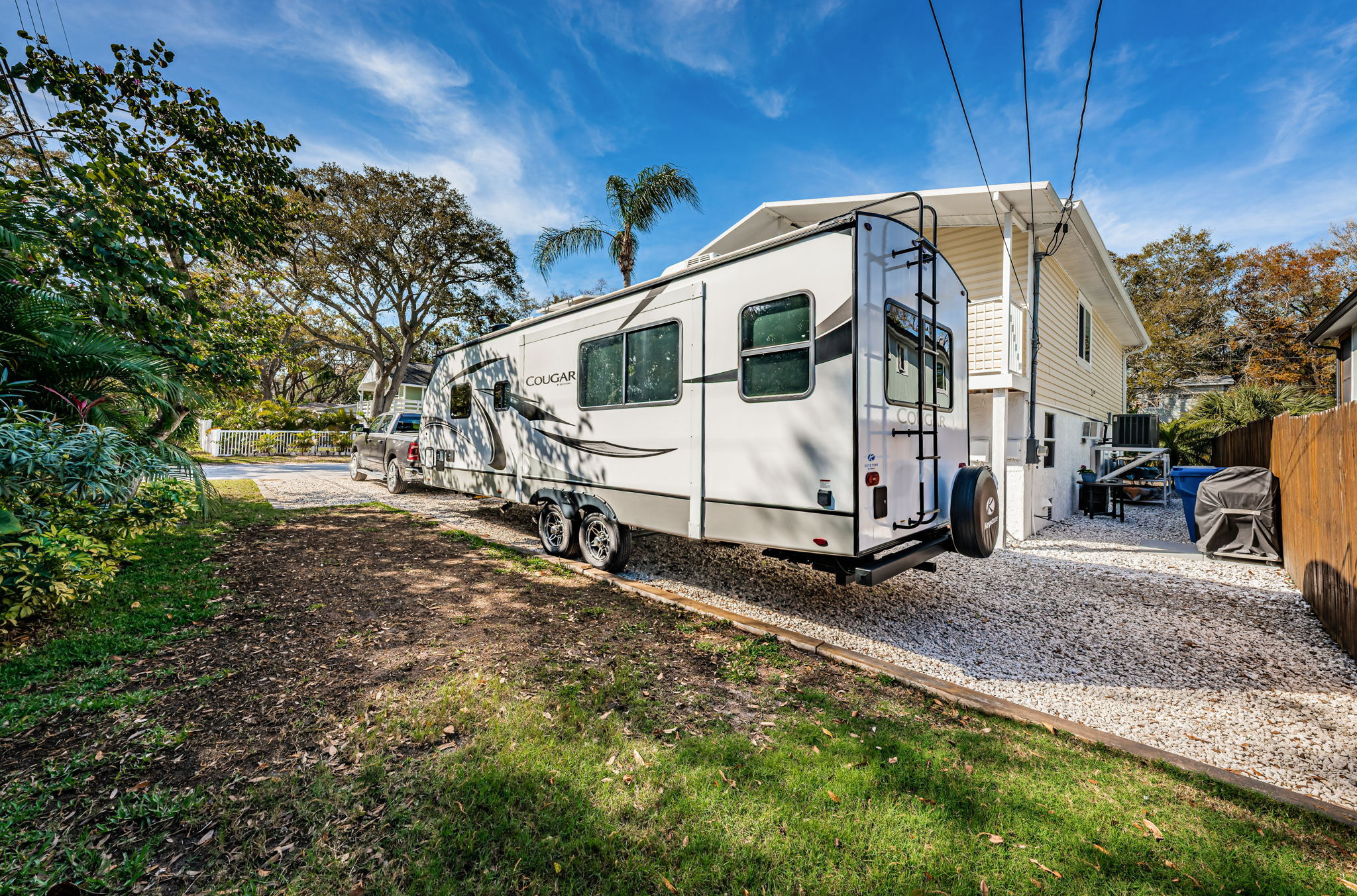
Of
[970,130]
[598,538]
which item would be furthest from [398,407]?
[970,130]

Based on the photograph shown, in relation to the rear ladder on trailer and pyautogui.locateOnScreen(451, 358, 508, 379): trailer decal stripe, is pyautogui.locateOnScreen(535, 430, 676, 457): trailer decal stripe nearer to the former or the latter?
pyautogui.locateOnScreen(451, 358, 508, 379): trailer decal stripe

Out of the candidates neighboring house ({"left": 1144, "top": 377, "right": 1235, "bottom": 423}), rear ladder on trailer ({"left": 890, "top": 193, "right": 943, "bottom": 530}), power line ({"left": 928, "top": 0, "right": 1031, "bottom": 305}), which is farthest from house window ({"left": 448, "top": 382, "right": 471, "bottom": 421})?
neighboring house ({"left": 1144, "top": 377, "right": 1235, "bottom": 423})

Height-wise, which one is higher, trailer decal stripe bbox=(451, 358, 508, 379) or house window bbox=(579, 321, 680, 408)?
trailer decal stripe bbox=(451, 358, 508, 379)

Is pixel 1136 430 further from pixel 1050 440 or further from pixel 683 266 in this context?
pixel 683 266

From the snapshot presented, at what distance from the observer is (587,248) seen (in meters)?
14.7

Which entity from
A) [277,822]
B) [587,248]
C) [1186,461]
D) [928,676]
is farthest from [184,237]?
[1186,461]

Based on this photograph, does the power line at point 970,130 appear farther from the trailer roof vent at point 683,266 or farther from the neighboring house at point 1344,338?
the neighboring house at point 1344,338

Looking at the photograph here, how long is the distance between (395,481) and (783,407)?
1047 centimetres

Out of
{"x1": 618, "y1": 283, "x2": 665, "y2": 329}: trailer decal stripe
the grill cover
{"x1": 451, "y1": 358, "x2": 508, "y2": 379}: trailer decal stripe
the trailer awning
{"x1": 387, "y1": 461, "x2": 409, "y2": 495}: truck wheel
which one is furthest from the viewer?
{"x1": 387, "y1": 461, "x2": 409, "y2": 495}: truck wheel

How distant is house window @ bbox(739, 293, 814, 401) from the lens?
4.04 meters

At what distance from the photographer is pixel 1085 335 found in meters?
12.4

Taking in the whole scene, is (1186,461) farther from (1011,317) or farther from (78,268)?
(78,268)

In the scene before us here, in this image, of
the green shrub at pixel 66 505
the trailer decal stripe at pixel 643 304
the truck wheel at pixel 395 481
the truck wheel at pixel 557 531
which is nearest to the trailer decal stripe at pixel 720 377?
the trailer decal stripe at pixel 643 304

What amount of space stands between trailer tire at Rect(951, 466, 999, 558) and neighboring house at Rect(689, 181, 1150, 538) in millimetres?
3960
